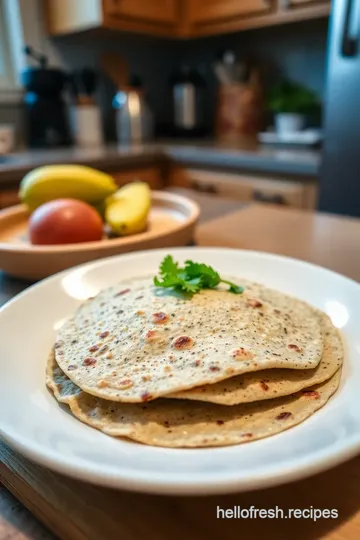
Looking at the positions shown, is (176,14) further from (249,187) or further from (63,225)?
(63,225)

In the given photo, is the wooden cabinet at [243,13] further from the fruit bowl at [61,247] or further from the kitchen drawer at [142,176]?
the fruit bowl at [61,247]

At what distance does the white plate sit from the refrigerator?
1.39 m

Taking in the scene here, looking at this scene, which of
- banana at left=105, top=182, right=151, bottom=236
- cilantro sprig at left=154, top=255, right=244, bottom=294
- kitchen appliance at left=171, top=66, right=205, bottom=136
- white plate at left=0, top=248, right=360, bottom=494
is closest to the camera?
white plate at left=0, top=248, right=360, bottom=494

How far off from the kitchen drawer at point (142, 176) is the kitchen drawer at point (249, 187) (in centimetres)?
8

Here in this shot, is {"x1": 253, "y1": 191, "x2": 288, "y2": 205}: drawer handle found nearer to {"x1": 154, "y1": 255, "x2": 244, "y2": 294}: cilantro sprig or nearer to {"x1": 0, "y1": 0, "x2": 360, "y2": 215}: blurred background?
{"x1": 0, "y1": 0, "x2": 360, "y2": 215}: blurred background

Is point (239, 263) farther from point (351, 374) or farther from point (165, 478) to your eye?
point (165, 478)

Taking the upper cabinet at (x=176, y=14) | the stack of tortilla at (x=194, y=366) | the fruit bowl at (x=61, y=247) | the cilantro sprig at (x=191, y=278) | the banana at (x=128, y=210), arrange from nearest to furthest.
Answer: the stack of tortilla at (x=194, y=366) → the cilantro sprig at (x=191, y=278) → the fruit bowl at (x=61, y=247) → the banana at (x=128, y=210) → the upper cabinet at (x=176, y=14)

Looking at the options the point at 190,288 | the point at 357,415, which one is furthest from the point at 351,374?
the point at 190,288

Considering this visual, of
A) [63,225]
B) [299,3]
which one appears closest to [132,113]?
[299,3]

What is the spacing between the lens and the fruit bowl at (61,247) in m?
0.78

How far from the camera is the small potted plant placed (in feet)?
8.13

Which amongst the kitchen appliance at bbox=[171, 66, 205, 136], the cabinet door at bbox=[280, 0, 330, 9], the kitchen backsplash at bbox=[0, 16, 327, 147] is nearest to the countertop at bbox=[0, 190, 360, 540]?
the cabinet door at bbox=[280, 0, 330, 9]

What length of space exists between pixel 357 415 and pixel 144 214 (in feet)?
2.11

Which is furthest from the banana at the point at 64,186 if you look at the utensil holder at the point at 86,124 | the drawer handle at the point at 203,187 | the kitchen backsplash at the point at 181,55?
the kitchen backsplash at the point at 181,55
